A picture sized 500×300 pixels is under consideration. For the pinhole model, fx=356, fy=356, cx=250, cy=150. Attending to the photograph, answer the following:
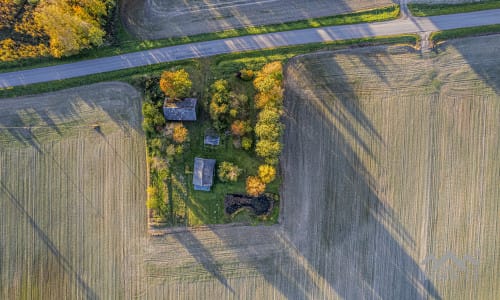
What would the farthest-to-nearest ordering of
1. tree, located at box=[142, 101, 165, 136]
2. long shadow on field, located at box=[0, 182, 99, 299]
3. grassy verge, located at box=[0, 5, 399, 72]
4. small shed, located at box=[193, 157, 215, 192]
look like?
long shadow on field, located at box=[0, 182, 99, 299]
grassy verge, located at box=[0, 5, 399, 72]
small shed, located at box=[193, 157, 215, 192]
tree, located at box=[142, 101, 165, 136]

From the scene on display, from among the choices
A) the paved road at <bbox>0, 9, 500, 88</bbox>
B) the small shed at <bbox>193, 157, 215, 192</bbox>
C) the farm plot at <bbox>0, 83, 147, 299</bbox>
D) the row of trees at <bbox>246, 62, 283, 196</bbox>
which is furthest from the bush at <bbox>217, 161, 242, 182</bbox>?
the paved road at <bbox>0, 9, 500, 88</bbox>

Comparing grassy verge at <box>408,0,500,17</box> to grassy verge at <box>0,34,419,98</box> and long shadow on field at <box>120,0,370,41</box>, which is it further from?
long shadow on field at <box>120,0,370,41</box>

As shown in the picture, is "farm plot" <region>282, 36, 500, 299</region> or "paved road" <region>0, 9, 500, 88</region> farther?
"farm plot" <region>282, 36, 500, 299</region>

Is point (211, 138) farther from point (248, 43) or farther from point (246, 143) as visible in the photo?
point (248, 43)

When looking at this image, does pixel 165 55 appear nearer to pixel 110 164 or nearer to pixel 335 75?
pixel 110 164

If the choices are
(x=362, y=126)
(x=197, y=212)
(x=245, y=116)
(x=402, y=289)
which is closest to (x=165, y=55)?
(x=245, y=116)
